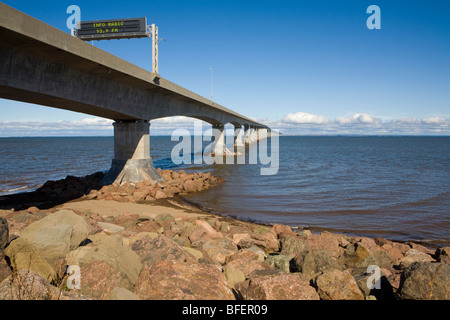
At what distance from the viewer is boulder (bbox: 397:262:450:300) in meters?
4.09

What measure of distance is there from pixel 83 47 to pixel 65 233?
29.3 ft

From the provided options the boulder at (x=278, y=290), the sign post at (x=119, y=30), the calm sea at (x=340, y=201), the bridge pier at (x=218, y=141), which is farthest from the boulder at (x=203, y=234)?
the bridge pier at (x=218, y=141)

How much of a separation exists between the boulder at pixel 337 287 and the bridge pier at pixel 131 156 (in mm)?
14766

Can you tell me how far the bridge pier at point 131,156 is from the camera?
17.8 m

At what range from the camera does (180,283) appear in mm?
4020

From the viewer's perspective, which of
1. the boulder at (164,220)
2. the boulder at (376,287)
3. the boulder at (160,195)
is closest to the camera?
the boulder at (376,287)

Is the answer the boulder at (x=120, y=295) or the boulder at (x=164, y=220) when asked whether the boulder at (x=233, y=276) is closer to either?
the boulder at (x=120, y=295)

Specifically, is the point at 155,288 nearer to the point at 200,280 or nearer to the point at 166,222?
the point at 200,280

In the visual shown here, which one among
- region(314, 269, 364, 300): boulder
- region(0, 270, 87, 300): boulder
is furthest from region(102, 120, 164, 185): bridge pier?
region(314, 269, 364, 300): boulder

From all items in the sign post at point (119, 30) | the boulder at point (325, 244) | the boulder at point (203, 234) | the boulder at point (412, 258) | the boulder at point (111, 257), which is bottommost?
the boulder at point (412, 258)

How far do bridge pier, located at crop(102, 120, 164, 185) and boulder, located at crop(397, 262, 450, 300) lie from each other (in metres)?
15.5

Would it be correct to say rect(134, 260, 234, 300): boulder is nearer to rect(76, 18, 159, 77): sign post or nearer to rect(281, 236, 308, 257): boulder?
rect(281, 236, 308, 257): boulder
